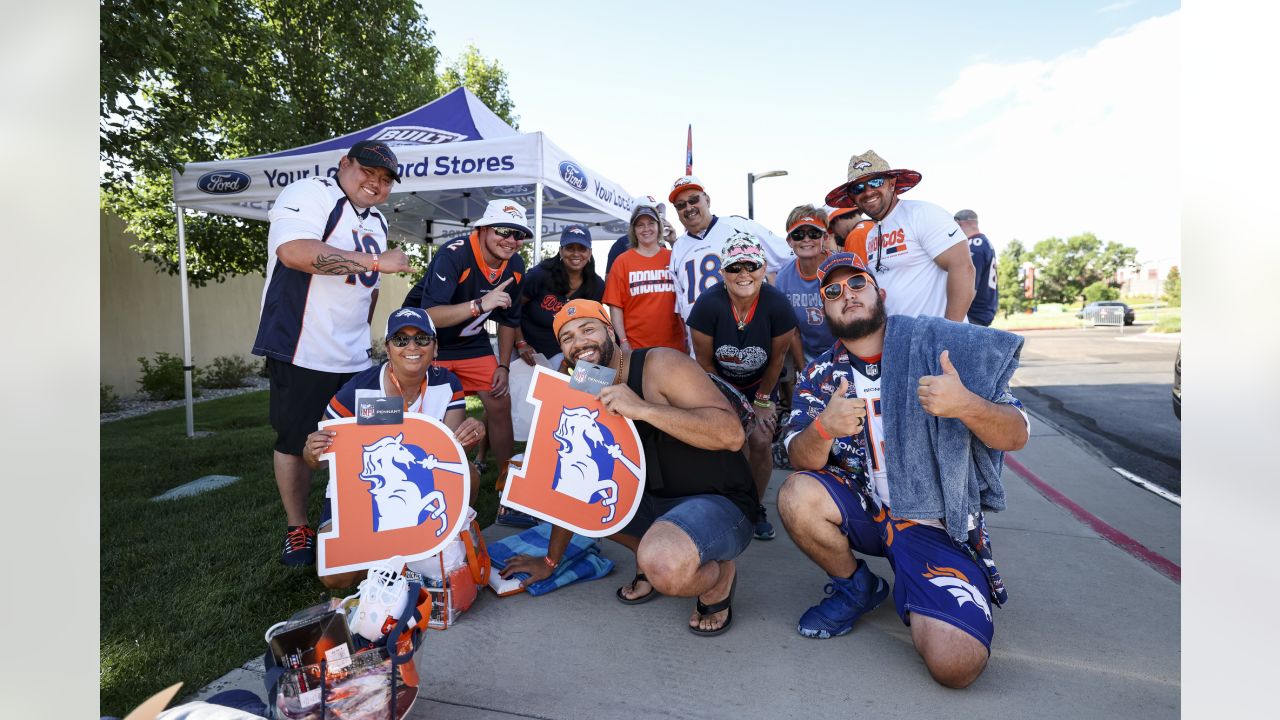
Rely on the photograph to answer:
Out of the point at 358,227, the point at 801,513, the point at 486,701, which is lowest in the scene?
the point at 486,701

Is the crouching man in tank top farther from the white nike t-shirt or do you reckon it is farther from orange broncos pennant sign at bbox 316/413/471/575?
the white nike t-shirt

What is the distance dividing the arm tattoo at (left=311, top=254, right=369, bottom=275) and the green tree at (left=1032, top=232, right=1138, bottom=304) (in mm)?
90556

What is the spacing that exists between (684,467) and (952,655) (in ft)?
4.03

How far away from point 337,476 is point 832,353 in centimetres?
213

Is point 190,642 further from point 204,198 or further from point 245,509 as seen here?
point 204,198

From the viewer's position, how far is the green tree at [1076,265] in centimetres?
7912

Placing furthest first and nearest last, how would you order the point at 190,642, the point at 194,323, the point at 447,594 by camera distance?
the point at 194,323 → the point at 447,594 → the point at 190,642

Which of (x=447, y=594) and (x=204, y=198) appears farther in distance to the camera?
(x=204, y=198)

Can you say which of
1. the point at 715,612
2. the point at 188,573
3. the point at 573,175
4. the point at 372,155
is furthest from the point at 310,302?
the point at 573,175

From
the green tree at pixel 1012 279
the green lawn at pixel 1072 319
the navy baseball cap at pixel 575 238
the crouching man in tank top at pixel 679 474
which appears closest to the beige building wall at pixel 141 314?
the navy baseball cap at pixel 575 238

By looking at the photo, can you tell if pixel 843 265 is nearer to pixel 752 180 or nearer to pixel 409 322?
pixel 409 322

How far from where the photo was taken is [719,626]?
2770 mm
